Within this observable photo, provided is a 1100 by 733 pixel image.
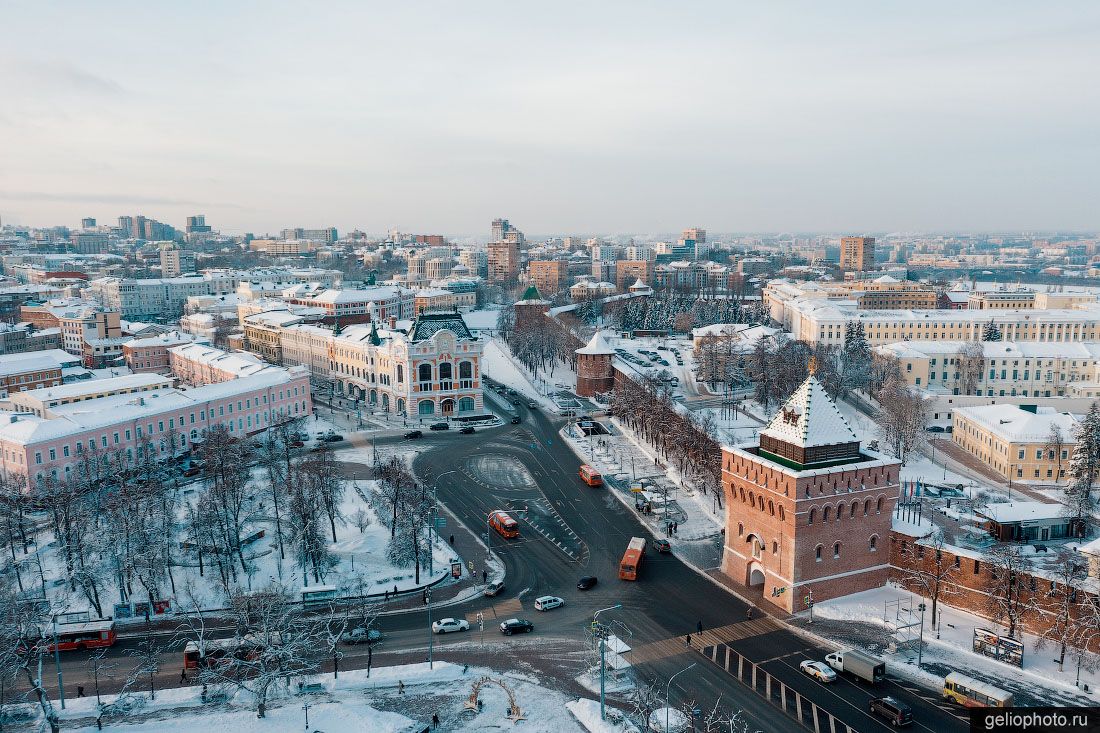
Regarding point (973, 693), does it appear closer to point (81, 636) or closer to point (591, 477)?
point (591, 477)

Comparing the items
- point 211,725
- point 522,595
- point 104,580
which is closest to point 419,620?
point 522,595

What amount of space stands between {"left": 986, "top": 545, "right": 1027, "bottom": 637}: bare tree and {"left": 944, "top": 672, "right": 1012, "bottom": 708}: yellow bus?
621cm

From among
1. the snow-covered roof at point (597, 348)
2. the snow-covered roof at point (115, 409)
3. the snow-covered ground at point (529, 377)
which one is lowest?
the snow-covered ground at point (529, 377)

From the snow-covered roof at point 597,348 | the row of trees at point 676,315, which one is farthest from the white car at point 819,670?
the row of trees at point 676,315

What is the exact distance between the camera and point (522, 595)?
48.6m

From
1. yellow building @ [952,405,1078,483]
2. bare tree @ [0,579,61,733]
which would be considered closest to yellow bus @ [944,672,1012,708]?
bare tree @ [0,579,61,733]

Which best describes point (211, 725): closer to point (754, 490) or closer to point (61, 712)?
point (61, 712)

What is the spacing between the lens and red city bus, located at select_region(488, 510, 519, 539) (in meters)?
57.1

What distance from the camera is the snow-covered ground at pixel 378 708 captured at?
117 feet

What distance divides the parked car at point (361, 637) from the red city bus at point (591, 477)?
91.4 feet

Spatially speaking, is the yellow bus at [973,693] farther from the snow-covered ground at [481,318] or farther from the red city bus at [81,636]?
the snow-covered ground at [481,318]

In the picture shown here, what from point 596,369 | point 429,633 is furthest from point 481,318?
point 429,633

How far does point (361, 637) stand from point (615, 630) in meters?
13.8

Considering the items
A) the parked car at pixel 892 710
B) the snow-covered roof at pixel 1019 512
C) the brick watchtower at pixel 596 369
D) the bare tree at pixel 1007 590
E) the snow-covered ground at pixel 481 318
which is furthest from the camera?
the snow-covered ground at pixel 481 318
